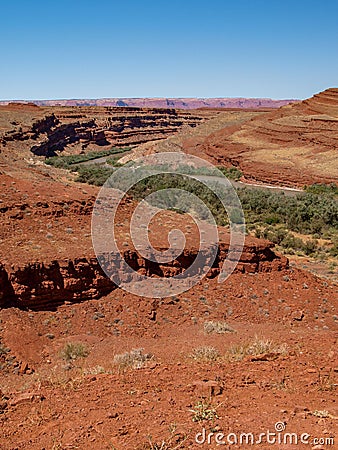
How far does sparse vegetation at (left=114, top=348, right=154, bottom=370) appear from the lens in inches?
274

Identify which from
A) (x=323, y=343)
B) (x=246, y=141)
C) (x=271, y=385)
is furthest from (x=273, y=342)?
(x=246, y=141)

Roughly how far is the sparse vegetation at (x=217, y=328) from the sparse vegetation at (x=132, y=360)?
83.4 inches

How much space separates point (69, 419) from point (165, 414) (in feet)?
3.44

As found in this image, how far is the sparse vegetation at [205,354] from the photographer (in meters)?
7.11

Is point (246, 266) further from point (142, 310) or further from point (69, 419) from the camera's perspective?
point (69, 419)

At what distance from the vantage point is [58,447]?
14.3 ft

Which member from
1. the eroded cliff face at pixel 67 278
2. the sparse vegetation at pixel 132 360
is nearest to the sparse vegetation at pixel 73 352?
the sparse vegetation at pixel 132 360

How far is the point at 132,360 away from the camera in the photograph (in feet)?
24.1

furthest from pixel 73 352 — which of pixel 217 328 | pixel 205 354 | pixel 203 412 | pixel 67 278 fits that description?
pixel 203 412

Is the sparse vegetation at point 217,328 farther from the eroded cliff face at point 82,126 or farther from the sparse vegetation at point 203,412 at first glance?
the eroded cliff face at point 82,126

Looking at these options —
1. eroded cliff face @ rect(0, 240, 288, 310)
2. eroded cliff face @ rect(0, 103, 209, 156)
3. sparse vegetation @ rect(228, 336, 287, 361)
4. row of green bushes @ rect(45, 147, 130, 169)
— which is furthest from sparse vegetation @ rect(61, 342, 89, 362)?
row of green bushes @ rect(45, 147, 130, 169)

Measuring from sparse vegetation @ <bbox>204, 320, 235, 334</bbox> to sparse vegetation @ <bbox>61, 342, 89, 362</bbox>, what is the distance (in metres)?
2.62

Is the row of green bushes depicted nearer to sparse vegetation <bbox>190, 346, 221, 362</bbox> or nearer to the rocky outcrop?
the rocky outcrop

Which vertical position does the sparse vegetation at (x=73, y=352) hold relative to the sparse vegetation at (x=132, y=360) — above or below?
below
